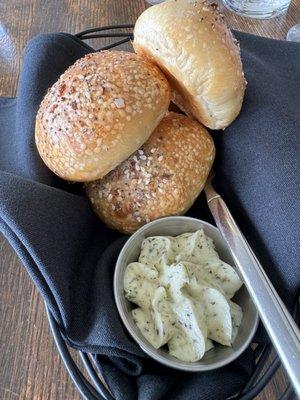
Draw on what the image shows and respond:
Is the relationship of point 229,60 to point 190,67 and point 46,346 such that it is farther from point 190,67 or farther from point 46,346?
point 46,346

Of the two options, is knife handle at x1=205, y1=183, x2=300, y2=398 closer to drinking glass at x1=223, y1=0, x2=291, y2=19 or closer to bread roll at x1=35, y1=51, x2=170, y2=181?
bread roll at x1=35, y1=51, x2=170, y2=181

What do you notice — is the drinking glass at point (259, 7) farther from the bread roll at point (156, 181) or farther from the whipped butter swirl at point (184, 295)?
the whipped butter swirl at point (184, 295)

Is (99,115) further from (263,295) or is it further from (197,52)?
(263,295)

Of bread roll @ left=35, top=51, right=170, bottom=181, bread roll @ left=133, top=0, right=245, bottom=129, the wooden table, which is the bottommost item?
the wooden table

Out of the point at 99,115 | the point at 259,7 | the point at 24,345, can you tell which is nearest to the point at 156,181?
the point at 99,115

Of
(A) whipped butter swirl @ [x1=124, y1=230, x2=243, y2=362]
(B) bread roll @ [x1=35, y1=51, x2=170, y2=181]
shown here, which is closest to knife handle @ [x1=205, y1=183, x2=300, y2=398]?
(A) whipped butter swirl @ [x1=124, y1=230, x2=243, y2=362]

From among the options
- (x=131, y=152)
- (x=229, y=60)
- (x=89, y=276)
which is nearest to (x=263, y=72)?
(x=229, y=60)
